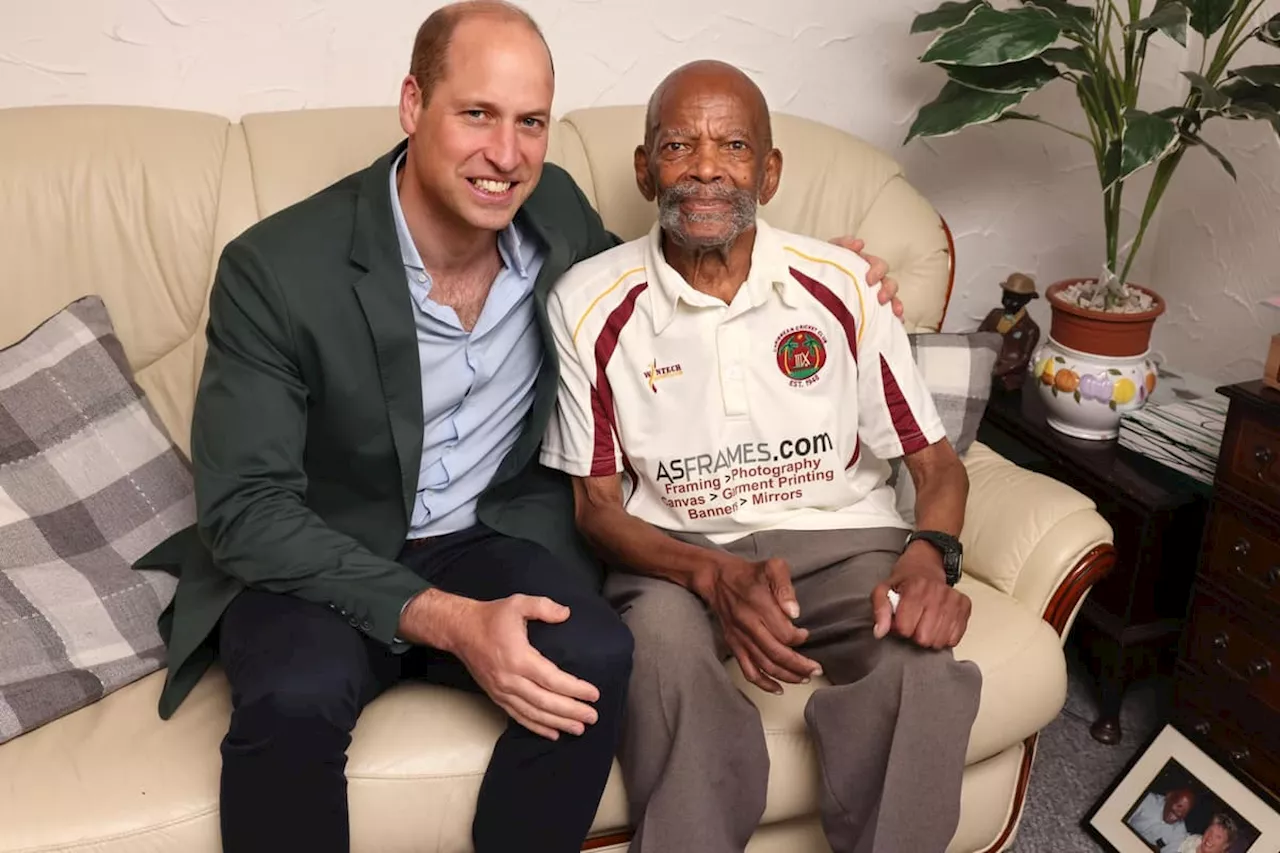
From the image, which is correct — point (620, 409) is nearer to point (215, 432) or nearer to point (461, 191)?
point (461, 191)

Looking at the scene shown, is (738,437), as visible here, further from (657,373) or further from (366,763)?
(366,763)

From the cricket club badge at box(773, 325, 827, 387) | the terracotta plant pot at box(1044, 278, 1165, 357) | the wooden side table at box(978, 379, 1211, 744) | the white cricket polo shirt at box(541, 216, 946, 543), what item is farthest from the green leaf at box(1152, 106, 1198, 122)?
the cricket club badge at box(773, 325, 827, 387)

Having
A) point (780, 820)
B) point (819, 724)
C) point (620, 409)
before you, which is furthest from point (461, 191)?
point (780, 820)

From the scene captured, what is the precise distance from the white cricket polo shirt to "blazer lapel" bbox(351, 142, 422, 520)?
0.23 m

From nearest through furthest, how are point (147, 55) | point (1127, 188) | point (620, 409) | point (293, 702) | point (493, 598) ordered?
point (293, 702), point (493, 598), point (620, 409), point (147, 55), point (1127, 188)

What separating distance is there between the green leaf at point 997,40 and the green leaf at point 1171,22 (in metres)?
0.14

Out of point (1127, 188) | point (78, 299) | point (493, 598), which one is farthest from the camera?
point (1127, 188)

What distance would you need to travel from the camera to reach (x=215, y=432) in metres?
1.44

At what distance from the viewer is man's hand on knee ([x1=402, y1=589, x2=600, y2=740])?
135 cm

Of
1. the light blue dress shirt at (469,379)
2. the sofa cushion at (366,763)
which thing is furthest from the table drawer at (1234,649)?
the light blue dress shirt at (469,379)

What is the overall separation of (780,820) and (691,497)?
1.50 feet

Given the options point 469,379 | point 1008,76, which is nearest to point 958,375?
point 1008,76

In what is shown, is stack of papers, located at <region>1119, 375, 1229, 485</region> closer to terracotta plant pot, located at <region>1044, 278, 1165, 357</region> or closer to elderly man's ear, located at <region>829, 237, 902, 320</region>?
terracotta plant pot, located at <region>1044, 278, 1165, 357</region>

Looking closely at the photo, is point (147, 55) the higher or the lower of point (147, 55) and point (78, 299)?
the higher
